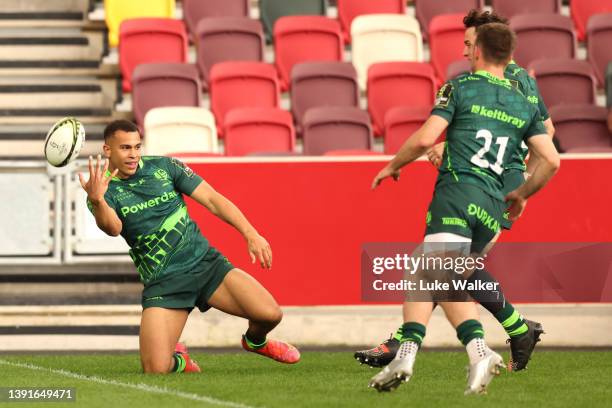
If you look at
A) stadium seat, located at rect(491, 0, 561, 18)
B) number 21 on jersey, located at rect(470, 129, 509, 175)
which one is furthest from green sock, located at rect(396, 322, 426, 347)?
stadium seat, located at rect(491, 0, 561, 18)

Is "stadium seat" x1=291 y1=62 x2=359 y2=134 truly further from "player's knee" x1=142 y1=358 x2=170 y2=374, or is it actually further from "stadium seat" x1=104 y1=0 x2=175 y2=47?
"player's knee" x1=142 y1=358 x2=170 y2=374

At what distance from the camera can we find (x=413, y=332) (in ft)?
18.6

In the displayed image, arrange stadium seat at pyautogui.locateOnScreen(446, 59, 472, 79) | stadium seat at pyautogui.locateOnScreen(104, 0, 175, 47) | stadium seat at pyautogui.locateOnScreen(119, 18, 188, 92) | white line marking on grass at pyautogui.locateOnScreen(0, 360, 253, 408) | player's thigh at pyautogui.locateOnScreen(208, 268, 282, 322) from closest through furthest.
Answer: white line marking on grass at pyautogui.locateOnScreen(0, 360, 253, 408), player's thigh at pyautogui.locateOnScreen(208, 268, 282, 322), stadium seat at pyautogui.locateOnScreen(446, 59, 472, 79), stadium seat at pyautogui.locateOnScreen(119, 18, 188, 92), stadium seat at pyautogui.locateOnScreen(104, 0, 175, 47)

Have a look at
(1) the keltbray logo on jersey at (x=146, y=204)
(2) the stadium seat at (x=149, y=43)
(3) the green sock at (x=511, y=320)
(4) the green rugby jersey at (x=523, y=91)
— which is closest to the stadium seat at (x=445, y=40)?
(2) the stadium seat at (x=149, y=43)

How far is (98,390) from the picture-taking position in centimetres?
632

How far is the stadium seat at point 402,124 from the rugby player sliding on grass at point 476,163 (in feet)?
17.2

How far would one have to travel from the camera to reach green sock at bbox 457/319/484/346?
226 inches

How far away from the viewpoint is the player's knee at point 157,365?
720 centimetres

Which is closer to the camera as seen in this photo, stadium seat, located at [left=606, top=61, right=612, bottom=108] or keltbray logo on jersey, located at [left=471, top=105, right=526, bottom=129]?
keltbray logo on jersey, located at [left=471, top=105, right=526, bottom=129]

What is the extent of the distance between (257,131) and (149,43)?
1.92m

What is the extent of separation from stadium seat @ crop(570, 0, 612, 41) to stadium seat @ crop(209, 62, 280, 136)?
3297 millimetres

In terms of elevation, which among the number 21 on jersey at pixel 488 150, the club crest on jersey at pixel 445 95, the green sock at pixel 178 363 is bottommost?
the green sock at pixel 178 363

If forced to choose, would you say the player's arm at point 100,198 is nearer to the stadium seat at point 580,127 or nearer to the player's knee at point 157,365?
the player's knee at point 157,365

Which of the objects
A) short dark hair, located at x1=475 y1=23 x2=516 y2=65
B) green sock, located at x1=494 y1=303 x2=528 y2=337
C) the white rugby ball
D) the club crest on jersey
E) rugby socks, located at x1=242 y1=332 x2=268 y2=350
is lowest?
rugby socks, located at x1=242 y1=332 x2=268 y2=350
